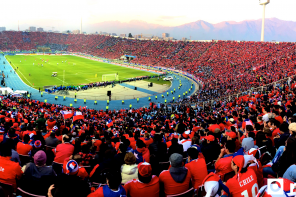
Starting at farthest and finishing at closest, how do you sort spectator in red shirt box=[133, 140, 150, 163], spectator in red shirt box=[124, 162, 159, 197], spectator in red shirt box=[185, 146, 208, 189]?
spectator in red shirt box=[133, 140, 150, 163] < spectator in red shirt box=[185, 146, 208, 189] < spectator in red shirt box=[124, 162, 159, 197]

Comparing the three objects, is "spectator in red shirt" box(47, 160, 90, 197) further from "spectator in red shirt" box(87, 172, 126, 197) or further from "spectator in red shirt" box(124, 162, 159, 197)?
"spectator in red shirt" box(124, 162, 159, 197)

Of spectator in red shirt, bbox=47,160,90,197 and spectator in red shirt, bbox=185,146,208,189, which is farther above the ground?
spectator in red shirt, bbox=47,160,90,197

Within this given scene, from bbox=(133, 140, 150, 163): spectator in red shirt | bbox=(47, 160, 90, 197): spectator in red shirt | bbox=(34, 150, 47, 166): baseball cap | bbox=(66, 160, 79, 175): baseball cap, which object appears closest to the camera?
bbox=(47, 160, 90, 197): spectator in red shirt

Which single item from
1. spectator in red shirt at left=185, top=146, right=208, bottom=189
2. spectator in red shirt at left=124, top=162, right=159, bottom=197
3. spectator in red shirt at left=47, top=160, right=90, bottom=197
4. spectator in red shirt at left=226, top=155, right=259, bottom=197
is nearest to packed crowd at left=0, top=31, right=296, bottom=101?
spectator in red shirt at left=185, top=146, right=208, bottom=189

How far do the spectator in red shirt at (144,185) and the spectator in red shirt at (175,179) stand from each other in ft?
0.67

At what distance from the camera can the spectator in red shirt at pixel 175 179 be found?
4.52m

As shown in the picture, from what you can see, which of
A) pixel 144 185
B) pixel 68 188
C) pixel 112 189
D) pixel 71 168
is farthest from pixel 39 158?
pixel 144 185

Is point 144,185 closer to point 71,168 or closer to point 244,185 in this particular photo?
point 71,168

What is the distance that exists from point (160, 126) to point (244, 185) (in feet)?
36.1

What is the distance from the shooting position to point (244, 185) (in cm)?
404

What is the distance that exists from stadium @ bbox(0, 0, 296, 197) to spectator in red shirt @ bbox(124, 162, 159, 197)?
0.02 m

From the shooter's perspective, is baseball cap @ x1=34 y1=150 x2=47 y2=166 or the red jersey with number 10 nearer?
the red jersey with number 10

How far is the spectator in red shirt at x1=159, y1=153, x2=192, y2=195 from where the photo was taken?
4.52 m

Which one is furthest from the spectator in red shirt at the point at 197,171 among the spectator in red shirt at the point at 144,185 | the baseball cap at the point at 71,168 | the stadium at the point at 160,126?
the baseball cap at the point at 71,168
